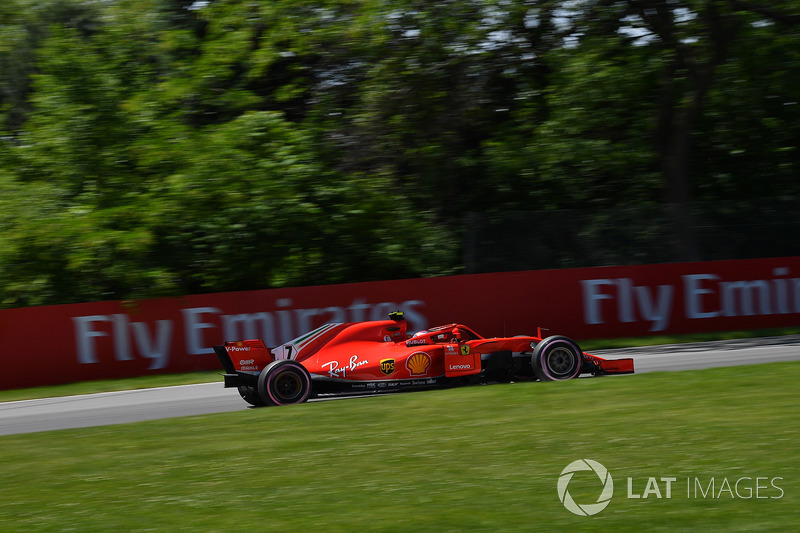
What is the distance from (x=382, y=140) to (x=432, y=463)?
15.5 m

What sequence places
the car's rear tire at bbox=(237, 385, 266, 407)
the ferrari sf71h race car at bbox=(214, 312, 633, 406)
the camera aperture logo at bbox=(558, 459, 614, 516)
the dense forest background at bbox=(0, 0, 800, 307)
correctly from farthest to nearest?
the dense forest background at bbox=(0, 0, 800, 307) → the car's rear tire at bbox=(237, 385, 266, 407) → the ferrari sf71h race car at bbox=(214, 312, 633, 406) → the camera aperture logo at bbox=(558, 459, 614, 516)

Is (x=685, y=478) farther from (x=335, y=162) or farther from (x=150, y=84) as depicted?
(x=150, y=84)

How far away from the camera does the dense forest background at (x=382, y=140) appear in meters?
18.6

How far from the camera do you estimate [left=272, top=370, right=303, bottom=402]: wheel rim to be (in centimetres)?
1118

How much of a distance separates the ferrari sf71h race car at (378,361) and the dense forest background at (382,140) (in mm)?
6175

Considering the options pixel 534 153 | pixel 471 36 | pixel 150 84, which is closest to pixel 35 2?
pixel 150 84

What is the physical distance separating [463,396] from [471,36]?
12.9m

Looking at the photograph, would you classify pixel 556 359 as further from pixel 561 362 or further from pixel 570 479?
pixel 570 479

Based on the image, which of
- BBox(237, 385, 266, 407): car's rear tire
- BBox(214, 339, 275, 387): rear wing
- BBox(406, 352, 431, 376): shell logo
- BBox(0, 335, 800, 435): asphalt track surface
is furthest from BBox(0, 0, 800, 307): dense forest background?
BBox(406, 352, 431, 376): shell logo

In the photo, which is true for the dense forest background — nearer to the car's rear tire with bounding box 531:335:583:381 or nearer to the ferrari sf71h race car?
the ferrari sf71h race car

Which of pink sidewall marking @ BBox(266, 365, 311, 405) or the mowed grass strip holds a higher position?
pink sidewall marking @ BBox(266, 365, 311, 405)

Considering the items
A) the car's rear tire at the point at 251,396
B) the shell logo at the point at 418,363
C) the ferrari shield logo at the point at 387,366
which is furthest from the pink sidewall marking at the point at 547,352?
the car's rear tire at the point at 251,396

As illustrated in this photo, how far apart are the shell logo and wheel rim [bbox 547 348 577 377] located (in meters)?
1.61

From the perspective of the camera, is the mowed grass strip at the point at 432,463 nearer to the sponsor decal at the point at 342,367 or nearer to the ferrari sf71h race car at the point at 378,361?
the ferrari sf71h race car at the point at 378,361
